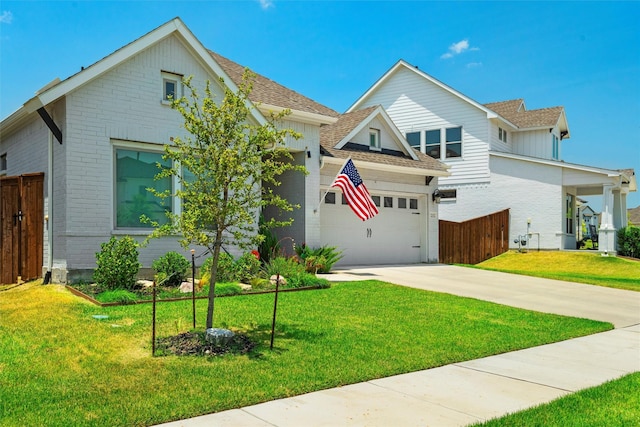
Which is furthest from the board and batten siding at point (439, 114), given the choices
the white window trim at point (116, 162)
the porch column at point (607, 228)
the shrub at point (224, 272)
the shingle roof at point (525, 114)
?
the white window trim at point (116, 162)

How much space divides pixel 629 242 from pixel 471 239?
7.42 meters

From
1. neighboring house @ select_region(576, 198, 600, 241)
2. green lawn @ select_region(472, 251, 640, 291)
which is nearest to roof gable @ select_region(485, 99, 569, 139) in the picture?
neighboring house @ select_region(576, 198, 600, 241)

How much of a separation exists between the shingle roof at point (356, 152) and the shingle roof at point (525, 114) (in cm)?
966

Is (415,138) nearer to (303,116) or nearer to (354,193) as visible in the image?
(303,116)

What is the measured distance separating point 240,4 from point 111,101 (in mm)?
3736

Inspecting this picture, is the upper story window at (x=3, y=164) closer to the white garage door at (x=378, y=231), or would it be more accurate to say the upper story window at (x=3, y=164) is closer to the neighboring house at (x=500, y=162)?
the white garage door at (x=378, y=231)

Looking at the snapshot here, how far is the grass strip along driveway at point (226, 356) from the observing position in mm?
4484

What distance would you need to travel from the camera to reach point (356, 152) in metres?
17.6

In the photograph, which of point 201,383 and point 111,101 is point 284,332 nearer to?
point 201,383

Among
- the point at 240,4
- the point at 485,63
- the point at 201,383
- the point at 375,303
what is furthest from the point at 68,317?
the point at 485,63

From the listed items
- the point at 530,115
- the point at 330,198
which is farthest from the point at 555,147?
the point at 330,198

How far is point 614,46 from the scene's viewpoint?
16078mm

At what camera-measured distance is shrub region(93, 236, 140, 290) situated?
32.1 feet

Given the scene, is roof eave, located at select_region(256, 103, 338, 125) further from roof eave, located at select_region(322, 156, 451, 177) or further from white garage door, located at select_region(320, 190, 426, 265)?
white garage door, located at select_region(320, 190, 426, 265)
